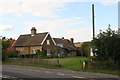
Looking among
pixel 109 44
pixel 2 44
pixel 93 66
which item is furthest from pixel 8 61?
pixel 109 44

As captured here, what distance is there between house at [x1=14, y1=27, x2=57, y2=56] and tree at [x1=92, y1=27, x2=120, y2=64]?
29441 millimetres

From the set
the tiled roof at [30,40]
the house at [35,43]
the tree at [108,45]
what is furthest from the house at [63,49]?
the tree at [108,45]

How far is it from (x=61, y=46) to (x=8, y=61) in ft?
93.5

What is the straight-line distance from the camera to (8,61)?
3684 centimetres

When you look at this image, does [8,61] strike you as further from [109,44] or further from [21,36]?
[21,36]

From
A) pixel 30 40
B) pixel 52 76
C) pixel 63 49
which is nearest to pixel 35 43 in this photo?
pixel 30 40

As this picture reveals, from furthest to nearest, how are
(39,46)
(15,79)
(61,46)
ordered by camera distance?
(61,46) < (39,46) < (15,79)

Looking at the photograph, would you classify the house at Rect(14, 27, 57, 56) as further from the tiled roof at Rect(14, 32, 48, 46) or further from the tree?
the tree

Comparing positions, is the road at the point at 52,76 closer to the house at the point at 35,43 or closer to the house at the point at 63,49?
the house at the point at 35,43

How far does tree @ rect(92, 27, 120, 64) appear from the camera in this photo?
2470 centimetres

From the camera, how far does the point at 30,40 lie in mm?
57125

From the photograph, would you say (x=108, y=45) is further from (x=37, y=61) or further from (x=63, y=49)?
(x=63, y=49)

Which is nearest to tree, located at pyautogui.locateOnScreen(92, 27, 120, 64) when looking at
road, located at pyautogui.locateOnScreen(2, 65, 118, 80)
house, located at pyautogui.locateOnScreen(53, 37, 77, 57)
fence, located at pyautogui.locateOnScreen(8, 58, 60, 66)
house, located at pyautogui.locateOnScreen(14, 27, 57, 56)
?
road, located at pyautogui.locateOnScreen(2, 65, 118, 80)

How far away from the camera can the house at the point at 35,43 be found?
181ft
